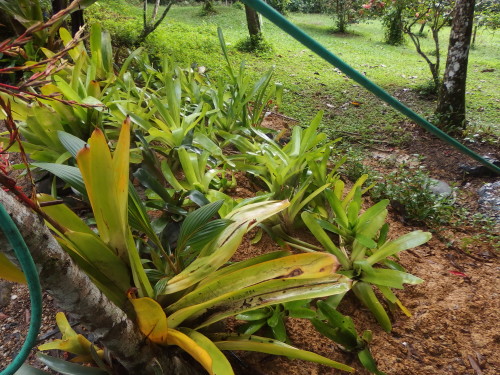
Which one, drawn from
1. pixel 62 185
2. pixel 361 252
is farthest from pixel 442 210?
pixel 62 185

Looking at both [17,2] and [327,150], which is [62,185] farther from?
[17,2]

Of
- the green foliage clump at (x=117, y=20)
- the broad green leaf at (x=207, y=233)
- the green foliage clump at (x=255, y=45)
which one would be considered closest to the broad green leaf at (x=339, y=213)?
the broad green leaf at (x=207, y=233)

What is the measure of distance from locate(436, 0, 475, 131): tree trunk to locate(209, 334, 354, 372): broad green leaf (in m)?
2.60

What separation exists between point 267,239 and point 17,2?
93.1 inches

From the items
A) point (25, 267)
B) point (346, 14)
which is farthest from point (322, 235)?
point (346, 14)

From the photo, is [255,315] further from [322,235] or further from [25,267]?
[25,267]

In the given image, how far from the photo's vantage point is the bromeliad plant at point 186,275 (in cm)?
78

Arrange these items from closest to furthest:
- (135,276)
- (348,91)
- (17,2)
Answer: (135,276) → (17,2) → (348,91)

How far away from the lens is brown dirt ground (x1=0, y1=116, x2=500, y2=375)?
3.53 ft

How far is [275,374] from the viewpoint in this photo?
3.33ft

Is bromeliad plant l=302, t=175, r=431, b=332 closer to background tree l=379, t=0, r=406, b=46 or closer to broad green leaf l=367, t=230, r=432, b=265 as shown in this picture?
broad green leaf l=367, t=230, r=432, b=265

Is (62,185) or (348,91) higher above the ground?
(62,185)

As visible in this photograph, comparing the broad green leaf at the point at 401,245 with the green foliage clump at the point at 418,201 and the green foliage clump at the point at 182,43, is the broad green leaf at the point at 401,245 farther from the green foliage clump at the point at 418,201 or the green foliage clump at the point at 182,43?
the green foliage clump at the point at 182,43

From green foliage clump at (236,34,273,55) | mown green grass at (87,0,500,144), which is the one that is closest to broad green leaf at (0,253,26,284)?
mown green grass at (87,0,500,144)
